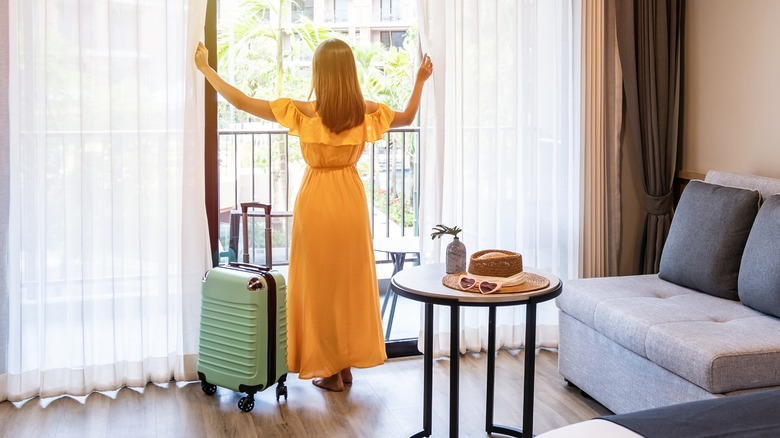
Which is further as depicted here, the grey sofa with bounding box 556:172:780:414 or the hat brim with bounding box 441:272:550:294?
the grey sofa with bounding box 556:172:780:414

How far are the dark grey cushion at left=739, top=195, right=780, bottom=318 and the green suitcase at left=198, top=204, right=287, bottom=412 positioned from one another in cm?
188

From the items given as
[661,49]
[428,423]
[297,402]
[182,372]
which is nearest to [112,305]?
[182,372]

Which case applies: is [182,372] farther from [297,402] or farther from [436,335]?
[436,335]

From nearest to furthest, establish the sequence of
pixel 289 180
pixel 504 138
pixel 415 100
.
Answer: pixel 415 100 → pixel 504 138 → pixel 289 180

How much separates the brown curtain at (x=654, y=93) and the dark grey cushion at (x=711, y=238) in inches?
23.7

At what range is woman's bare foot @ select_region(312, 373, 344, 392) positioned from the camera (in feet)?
12.1

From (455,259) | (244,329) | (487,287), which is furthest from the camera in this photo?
(244,329)

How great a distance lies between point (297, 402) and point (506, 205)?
4.84 ft

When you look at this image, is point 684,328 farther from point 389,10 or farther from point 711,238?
point 389,10

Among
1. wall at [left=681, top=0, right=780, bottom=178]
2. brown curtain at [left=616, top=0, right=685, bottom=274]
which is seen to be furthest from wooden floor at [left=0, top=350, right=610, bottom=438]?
wall at [left=681, top=0, right=780, bottom=178]

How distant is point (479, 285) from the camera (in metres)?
2.69

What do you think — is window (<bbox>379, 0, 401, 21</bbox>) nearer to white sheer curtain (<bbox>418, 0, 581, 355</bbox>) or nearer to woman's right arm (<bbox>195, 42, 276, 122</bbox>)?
white sheer curtain (<bbox>418, 0, 581, 355</bbox>)

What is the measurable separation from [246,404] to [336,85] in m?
1.39

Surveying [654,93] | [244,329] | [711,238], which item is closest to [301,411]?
[244,329]
